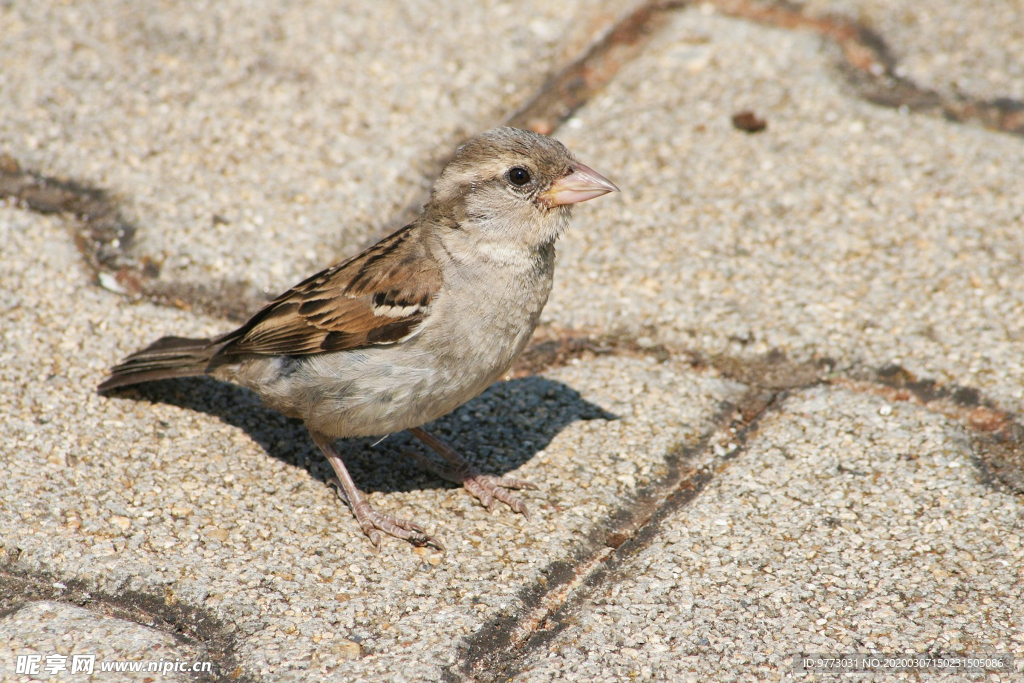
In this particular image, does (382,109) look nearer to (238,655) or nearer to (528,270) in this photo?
(528,270)

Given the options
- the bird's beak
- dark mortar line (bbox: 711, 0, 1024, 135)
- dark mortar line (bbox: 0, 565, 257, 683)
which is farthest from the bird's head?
dark mortar line (bbox: 711, 0, 1024, 135)

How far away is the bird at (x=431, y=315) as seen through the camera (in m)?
3.76

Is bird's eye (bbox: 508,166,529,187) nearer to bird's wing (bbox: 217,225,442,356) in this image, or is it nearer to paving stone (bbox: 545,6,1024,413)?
bird's wing (bbox: 217,225,442,356)

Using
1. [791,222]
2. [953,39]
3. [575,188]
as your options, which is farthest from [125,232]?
[953,39]

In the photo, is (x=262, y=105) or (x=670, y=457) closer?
Answer: (x=670, y=457)

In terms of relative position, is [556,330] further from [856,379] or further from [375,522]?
[375,522]

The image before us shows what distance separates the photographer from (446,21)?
254 inches

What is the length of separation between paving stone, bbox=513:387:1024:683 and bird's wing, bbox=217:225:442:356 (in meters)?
1.23

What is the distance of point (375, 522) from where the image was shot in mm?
3744

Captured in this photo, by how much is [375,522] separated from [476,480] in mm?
462

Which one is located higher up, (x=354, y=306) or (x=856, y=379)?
(x=354, y=306)

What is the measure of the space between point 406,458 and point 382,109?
2.42 meters

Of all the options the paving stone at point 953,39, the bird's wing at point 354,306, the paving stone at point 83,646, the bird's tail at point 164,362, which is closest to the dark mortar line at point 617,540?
the paving stone at point 83,646

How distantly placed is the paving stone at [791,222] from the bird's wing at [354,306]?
1.13m
